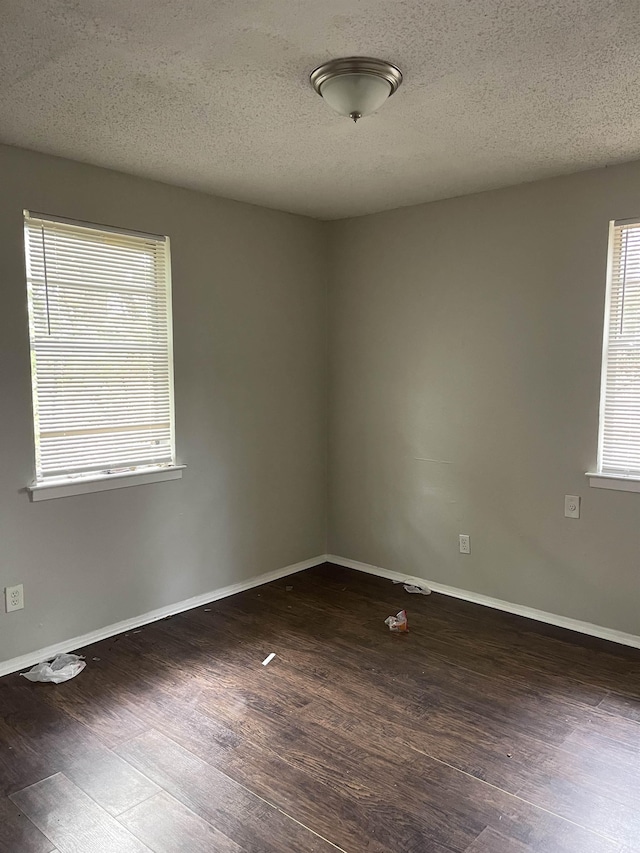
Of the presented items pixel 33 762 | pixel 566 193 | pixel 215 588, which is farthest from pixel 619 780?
pixel 566 193

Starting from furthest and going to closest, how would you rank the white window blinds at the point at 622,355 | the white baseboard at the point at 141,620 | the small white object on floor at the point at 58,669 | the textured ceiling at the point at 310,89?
1. the white window blinds at the point at 622,355
2. the white baseboard at the point at 141,620
3. the small white object on floor at the point at 58,669
4. the textured ceiling at the point at 310,89

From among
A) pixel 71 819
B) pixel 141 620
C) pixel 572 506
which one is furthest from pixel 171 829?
pixel 572 506

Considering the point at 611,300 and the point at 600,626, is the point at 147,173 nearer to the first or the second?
the point at 611,300

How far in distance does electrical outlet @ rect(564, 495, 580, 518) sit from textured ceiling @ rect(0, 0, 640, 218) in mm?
1731

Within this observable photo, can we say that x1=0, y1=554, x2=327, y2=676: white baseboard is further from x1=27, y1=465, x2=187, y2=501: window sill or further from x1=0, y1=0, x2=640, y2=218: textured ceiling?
x1=0, y1=0, x2=640, y2=218: textured ceiling

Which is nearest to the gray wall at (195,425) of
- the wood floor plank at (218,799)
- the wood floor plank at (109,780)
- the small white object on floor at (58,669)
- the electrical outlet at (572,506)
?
the small white object on floor at (58,669)

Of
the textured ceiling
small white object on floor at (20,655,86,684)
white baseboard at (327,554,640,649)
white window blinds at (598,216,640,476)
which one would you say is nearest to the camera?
the textured ceiling

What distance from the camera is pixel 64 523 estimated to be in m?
3.09

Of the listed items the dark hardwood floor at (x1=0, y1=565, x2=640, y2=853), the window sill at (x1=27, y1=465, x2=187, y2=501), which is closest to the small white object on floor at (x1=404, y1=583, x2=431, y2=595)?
the dark hardwood floor at (x1=0, y1=565, x2=640, y2=853)

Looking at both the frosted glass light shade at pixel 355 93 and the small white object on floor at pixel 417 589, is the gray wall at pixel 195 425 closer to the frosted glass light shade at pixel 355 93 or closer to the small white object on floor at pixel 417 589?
the small white object on floor at pixel 417 589

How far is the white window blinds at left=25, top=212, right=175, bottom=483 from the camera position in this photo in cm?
298

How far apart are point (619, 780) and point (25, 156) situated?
11.7 ft

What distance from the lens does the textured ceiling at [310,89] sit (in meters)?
1.74

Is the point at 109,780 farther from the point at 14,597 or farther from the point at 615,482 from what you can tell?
the point at 615,482
